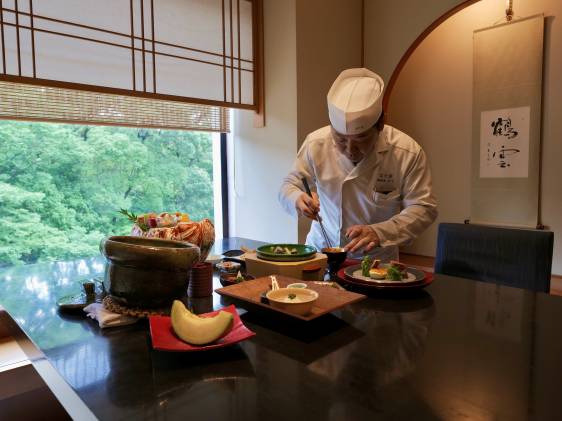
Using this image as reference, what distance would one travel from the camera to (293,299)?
0.98 meters

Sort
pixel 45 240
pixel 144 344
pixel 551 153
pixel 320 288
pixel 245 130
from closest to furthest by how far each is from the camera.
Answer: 1. pixel 144 344
2. pixel 320 288
3. pixel 45 240
4. pixel 551 153
5. pixel 245 130

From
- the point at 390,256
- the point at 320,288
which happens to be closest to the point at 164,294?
the point at 320,288

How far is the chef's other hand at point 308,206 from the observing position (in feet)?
5.67

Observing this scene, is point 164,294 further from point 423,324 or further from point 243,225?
point 243,225

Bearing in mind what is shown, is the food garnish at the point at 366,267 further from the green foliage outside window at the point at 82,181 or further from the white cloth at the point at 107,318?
the green foliage outside window at the point at 82,181

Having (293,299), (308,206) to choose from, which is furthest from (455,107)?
(293,299)

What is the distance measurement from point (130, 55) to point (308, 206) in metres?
1.95

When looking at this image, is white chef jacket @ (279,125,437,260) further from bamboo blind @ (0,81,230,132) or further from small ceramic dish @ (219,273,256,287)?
bamboo blind @ (0,81,230,132)

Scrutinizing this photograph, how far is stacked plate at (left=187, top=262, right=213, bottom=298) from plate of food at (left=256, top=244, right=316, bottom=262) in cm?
19

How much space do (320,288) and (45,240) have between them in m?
2.77

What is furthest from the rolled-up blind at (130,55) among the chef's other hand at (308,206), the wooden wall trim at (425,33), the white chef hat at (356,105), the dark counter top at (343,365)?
the dark counter top at (343,365)

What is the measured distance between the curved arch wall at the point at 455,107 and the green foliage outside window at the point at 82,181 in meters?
2.02

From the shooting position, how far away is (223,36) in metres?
3.31

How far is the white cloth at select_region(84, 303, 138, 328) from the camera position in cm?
98
